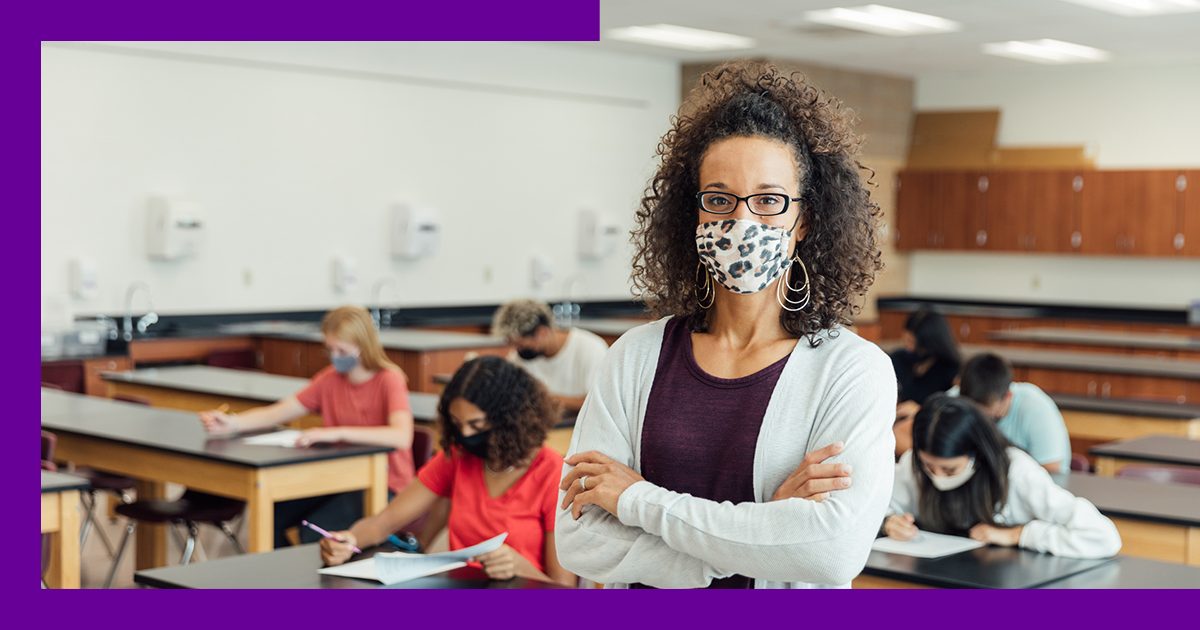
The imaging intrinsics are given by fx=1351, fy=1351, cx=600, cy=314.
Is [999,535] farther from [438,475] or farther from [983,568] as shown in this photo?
[438,475]

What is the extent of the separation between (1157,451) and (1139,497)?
39.6 inches

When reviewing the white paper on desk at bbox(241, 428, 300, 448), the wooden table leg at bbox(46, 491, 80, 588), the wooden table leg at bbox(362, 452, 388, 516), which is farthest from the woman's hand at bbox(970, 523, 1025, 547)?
the wooden table leg at bbox(46, 491, 80, 588)

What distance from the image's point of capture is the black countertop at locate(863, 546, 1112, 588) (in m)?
2.73

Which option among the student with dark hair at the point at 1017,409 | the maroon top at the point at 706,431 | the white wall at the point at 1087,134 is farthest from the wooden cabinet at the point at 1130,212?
the maroon top at the point at 706,431

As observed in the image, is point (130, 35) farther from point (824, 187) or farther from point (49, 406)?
point (49, 406)

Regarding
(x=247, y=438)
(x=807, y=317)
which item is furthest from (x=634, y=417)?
(x=247, y=438)

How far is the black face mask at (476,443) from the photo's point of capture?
9.89 ft

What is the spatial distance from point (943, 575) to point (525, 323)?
3.15 meters

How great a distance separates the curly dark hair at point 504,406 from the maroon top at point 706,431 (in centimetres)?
159

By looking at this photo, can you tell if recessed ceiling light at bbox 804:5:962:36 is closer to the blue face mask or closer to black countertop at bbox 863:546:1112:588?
the blue face mask

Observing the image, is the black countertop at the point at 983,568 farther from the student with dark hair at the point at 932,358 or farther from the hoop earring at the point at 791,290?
the student with dark hair at the point at 932,358

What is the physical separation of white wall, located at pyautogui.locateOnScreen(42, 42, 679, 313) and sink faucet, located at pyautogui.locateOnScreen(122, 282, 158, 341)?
5 centimetres

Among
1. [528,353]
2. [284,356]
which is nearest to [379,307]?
[284,356]

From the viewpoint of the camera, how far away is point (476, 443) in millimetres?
3025
